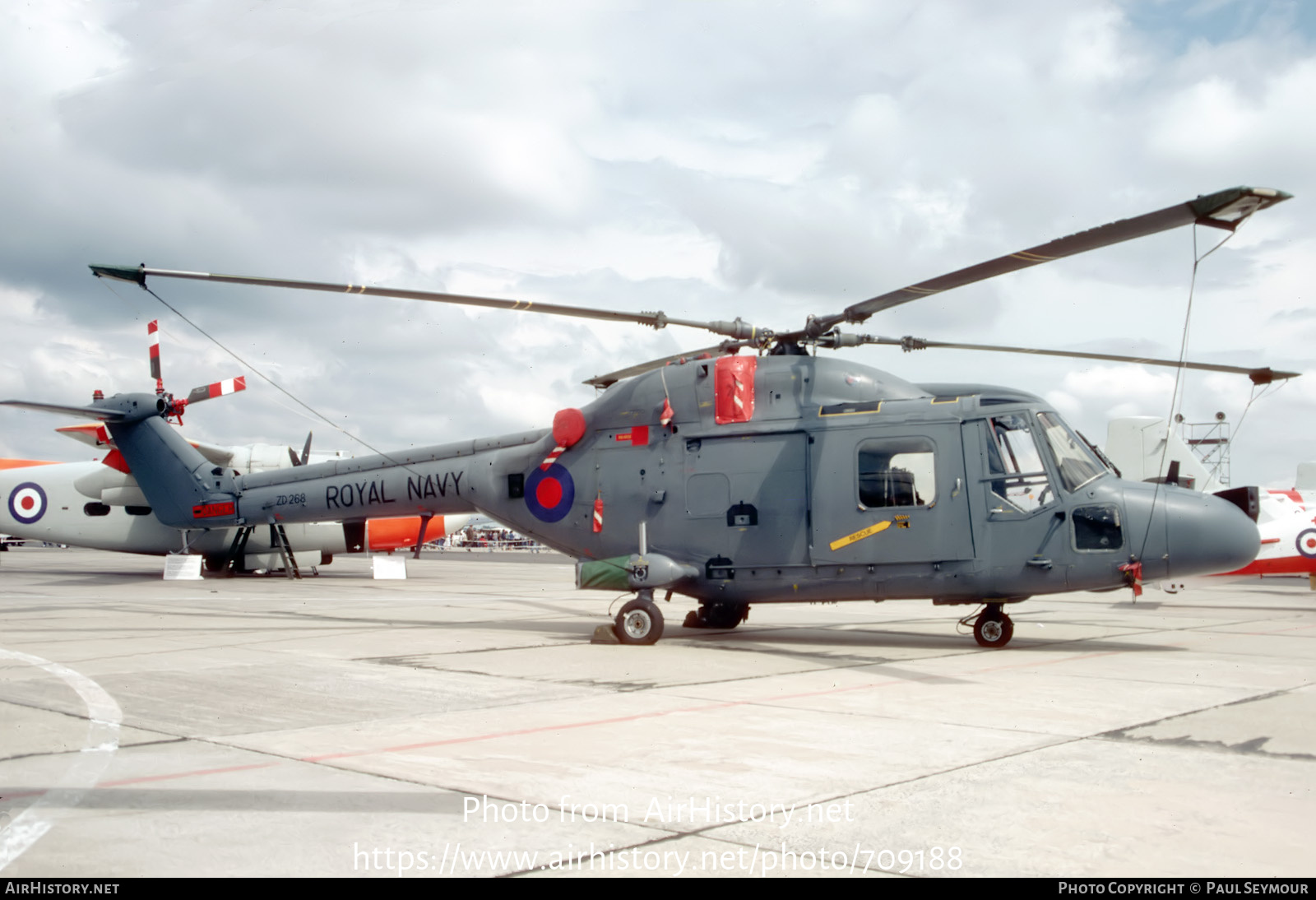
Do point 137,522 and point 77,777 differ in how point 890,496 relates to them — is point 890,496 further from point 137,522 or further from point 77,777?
point 137,522

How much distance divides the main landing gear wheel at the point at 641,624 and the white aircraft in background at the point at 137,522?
1698 cm

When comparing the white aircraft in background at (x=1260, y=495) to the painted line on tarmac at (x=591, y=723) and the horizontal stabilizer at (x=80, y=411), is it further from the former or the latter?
the horizontal stabilizer at (x=80, y=411)

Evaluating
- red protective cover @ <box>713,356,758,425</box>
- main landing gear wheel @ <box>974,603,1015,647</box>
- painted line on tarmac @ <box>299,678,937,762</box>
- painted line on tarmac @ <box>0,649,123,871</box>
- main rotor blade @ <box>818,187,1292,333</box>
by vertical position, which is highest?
main rotor blade @ <box>818,187,1292,333</box>

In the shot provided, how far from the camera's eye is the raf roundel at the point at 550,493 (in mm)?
12844

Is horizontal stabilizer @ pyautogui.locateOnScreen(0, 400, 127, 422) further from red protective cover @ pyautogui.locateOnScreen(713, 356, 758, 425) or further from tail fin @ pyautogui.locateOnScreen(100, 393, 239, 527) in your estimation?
red protective cover @ pyautogui.locateOnScreen(713, 356, 758, 425)

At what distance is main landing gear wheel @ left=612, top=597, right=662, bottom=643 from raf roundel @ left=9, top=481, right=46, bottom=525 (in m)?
25.1

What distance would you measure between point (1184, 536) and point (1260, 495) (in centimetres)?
1111

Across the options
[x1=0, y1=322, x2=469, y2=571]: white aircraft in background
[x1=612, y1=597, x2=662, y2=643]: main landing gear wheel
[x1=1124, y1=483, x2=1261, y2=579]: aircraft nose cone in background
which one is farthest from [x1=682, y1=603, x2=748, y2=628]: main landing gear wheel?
[x1=0, y1=322, x2=469, y2=571]: white aircraft in background

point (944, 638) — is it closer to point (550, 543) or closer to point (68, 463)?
point (550, 543)

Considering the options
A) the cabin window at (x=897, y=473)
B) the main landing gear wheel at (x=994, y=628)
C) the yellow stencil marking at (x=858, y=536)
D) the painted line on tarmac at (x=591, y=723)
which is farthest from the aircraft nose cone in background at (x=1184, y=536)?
the painted line on tarmac at (x=591, y=723)

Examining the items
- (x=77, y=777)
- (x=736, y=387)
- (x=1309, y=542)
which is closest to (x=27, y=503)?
(x=736, y=387)

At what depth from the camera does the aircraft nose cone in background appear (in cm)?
1037

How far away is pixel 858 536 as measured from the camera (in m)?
11.2
